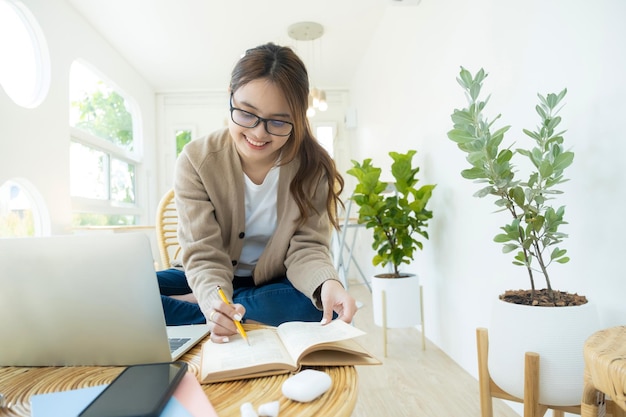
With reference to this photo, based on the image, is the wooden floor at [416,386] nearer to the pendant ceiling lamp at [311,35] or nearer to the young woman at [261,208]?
the young woman at [261,208]

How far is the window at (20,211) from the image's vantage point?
251cm

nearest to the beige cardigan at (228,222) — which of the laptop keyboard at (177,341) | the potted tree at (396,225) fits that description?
the laptop keyboard at (177,341)

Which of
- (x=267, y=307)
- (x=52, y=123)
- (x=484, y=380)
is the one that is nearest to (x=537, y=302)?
(x=484, y=380)

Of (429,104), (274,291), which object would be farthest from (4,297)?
(429,104)

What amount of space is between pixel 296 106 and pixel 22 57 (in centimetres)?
248

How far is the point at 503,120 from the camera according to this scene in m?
1.61

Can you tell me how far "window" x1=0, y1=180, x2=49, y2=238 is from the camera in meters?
2.51

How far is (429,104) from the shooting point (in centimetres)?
236

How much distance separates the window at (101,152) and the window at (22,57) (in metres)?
0.50

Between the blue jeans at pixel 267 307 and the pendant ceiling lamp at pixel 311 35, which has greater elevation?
the pendant ceiling lamp at pixel 311 35

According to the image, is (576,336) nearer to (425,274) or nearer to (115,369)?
(115,369)

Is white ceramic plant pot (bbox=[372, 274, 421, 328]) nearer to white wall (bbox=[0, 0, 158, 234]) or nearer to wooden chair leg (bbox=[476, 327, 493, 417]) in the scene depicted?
wooden chair leg (bbox=[476, 327, 493, 417])

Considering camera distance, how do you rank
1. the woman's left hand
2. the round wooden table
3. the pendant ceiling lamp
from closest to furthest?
the round wooden table
the woman's left hand
the pendant ceiling lamp

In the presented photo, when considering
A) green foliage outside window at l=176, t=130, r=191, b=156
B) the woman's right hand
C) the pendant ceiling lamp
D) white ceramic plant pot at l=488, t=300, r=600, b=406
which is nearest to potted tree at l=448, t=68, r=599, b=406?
white ceramic plant pot at l=488, t=300, r=600, b=406
